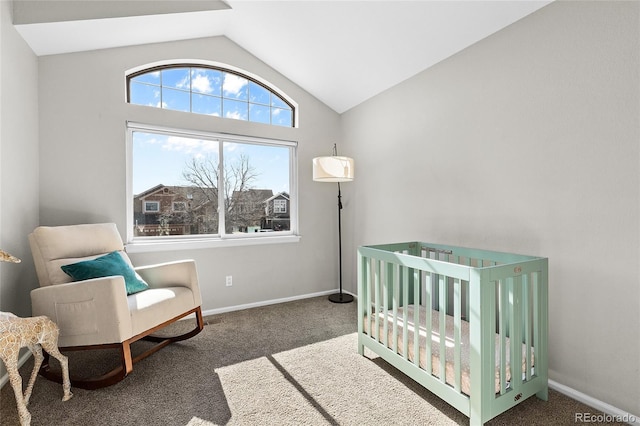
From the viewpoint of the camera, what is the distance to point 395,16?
221cm

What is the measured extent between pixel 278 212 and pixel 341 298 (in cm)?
122

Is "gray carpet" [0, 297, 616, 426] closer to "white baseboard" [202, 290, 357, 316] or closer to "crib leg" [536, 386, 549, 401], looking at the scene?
"crib leg" [536, 386, 549, 401]

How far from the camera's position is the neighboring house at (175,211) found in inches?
112

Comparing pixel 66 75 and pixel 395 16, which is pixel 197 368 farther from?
pixel 395 16

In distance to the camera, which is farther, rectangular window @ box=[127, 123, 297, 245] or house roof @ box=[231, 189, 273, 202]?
house roof @ box=[231, 189, 273, 202]

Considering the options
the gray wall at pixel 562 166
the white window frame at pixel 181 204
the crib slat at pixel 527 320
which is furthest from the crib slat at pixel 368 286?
the white window frame at pixel 181 204

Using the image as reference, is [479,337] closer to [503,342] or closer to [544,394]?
[503,342]

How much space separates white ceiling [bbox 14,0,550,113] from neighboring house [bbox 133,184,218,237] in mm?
1330

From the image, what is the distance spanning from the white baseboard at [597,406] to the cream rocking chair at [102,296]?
7.84ft

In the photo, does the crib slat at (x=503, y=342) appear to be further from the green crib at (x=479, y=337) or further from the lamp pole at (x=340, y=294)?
the lamp pole at (x=340, y=294)

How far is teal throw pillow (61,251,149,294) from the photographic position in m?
1.97

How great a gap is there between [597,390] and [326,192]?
2.78 metres

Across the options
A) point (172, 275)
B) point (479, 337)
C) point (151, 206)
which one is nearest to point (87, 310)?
point (172, 275)

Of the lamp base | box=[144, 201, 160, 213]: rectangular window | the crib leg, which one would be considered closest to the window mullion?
box=[144, 201, 160, 213]: rectangular window
